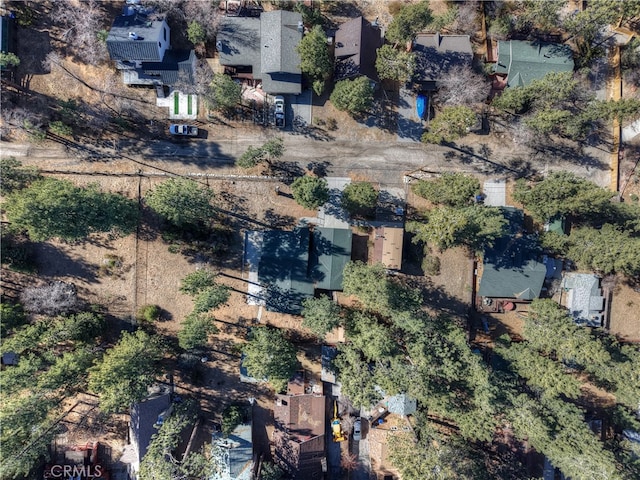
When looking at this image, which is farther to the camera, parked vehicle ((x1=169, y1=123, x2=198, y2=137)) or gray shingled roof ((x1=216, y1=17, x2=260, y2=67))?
parked vehicle ((x1=169, y1=123, x2=198, y2=137))

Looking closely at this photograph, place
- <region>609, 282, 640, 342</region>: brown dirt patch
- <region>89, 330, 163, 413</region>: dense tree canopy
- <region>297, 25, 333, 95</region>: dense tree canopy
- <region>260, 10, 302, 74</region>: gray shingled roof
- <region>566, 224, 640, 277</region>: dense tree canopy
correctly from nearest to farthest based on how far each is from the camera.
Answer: <region>89, 330, 163, 413</region>: dense tree canopy, <region>566, 224, 640, 277</region>: dense tree canopy, <region>297, 25, 333, 95</region>: dense tree canopy, <region>260, 10, 302, 74</region>: gray shingled roof, <region>609, 282, 640, 342</region>: brown dirt patch

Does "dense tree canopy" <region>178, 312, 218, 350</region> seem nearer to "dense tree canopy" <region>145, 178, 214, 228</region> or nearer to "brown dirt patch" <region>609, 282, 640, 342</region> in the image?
"dense tree canopy" <region>145, 178, 214, 228</region>

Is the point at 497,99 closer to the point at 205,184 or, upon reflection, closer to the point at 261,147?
the point at 261,147

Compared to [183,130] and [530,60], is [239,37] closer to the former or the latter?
[183,130]

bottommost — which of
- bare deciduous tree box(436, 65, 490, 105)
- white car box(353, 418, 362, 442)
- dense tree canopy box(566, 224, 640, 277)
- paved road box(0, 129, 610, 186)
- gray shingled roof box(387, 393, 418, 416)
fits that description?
white car box(353, 418, 362, 442)

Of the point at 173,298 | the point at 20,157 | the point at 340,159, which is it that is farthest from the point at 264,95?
the point at 20,157

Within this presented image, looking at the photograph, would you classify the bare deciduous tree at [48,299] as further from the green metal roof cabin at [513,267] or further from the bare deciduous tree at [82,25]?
the green metal roof cabin at [513,267]

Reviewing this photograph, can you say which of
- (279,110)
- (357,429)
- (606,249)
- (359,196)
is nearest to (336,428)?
(357,429)

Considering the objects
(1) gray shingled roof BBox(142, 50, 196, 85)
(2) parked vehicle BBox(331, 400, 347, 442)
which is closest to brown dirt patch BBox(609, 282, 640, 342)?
(2) parked vehicle BBox(331, 400, 347, 442)
